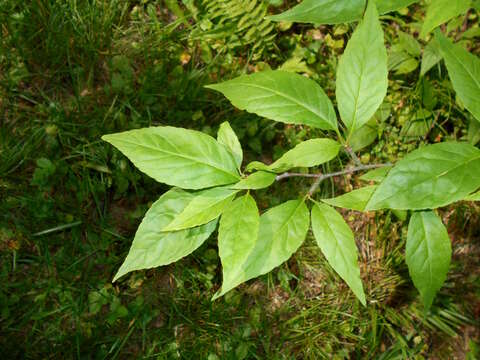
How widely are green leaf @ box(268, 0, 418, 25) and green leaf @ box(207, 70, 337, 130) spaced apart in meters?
0.17

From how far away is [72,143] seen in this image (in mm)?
2867

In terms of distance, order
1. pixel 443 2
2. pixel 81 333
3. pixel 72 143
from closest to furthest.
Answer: pixel 443 2 → pixel 81 333 → pixel 72 143

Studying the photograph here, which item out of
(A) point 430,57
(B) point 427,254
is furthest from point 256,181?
(A) point 430,57

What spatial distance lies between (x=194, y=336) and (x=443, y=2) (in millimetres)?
2172

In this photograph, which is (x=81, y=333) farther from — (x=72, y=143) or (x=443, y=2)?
(x=443, y=2)

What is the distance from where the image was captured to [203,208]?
1.26 metres

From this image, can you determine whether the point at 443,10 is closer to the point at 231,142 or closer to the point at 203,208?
the point at 231,142

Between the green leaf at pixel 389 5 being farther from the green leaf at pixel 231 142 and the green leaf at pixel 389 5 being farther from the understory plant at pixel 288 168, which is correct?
the green leaf at pixel 231 142

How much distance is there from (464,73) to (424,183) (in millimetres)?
416

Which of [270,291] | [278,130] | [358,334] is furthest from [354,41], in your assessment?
[358,334]

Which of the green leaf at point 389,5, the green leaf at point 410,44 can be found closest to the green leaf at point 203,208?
the green leaf at point 389,5

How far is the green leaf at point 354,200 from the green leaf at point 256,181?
0.58 feet

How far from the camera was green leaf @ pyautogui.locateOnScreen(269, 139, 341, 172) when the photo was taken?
1.34 meters

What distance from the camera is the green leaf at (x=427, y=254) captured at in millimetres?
1373
